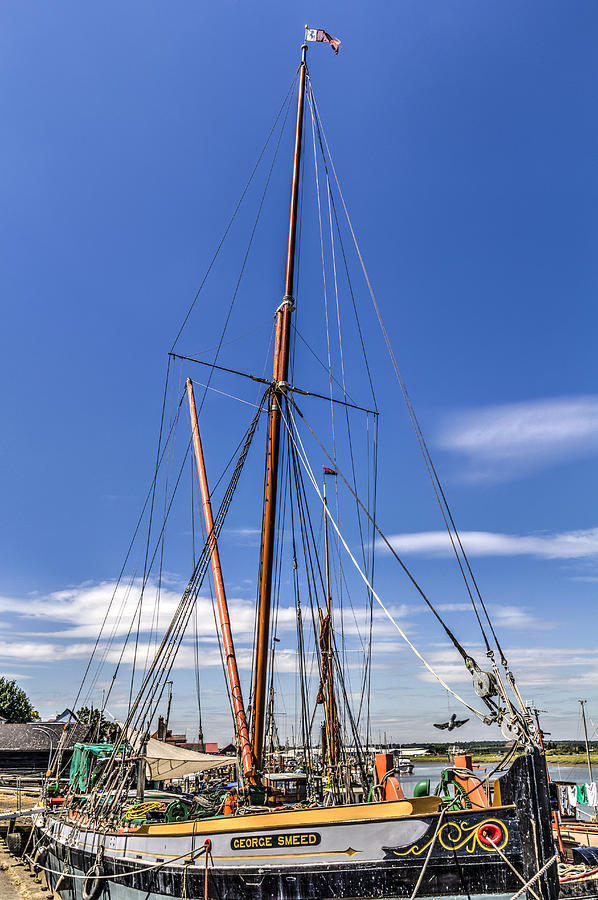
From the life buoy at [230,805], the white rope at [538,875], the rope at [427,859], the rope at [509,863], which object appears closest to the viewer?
the white rope at [538,875]

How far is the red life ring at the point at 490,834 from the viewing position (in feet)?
34.4

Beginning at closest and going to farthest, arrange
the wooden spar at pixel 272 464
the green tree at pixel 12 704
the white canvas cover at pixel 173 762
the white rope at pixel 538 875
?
the white rope at pixel 538 875, the wooden spar at pixel 272 464, the white canvas cover at pixel 173 762, the green tree at pixel 12 704

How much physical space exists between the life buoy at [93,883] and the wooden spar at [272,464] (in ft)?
16.4

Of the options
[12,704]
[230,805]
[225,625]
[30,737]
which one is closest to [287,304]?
[225,625]

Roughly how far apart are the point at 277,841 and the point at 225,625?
870 centimetres

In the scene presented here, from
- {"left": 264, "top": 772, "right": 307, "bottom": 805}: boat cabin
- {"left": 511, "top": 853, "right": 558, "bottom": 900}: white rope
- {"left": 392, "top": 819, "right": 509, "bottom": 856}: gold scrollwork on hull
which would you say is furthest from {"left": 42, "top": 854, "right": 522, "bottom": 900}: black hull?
{"left": 264, "top": 772, "right": 307, "bottom": 805}: boat cabin

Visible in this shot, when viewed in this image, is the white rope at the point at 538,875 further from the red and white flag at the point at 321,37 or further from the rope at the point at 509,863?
the red and white flag at the point at 321,37

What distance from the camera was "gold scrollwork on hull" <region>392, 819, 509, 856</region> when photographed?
34.4 ft

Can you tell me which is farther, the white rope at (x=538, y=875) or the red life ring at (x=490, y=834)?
the red life ring at (x=490, y=834)

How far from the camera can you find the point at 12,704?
81.8m

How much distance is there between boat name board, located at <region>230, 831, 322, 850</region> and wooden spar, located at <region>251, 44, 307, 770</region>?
388 cm

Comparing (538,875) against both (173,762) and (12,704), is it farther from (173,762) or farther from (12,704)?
(12,704)

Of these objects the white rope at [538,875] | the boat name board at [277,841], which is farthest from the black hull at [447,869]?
the boat name board at [277,841]

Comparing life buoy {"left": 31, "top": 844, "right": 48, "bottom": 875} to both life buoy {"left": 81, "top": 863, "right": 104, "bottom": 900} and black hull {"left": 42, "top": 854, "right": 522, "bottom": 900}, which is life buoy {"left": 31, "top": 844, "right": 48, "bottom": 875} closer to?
life buoy {"left": 81, "top": 863, "right": 104, "bottom": 900}
